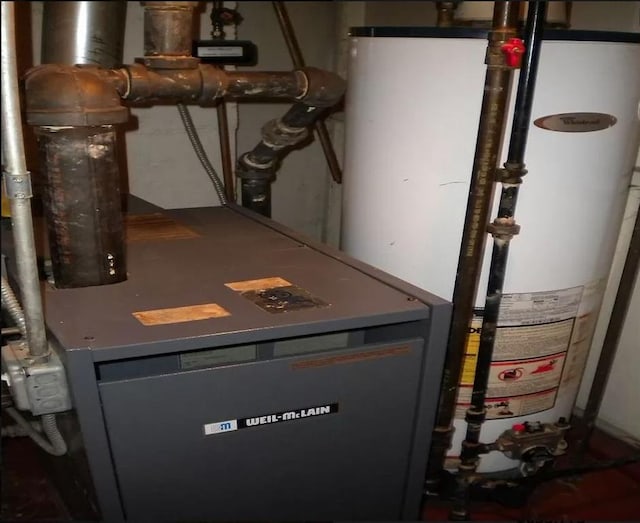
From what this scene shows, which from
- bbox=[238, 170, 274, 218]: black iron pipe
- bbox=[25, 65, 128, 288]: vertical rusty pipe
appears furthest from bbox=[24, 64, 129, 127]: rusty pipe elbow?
bbox=[238, 170, 274, 218]: black iron pipe

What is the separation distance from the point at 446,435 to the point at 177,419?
2.02 feet

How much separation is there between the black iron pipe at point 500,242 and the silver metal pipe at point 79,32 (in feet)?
2.78

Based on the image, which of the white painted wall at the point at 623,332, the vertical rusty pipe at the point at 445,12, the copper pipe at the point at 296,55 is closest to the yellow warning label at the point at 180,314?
the vertical rusty pipe at the point at 445,12

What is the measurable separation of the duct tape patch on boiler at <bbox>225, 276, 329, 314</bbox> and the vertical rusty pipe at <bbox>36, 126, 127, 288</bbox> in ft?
0.66

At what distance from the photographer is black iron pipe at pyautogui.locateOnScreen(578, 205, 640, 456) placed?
4.16 feet

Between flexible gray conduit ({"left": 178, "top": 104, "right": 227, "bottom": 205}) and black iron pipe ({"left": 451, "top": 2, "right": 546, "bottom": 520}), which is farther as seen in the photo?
flexible gray conduit ({"left": 178, "top": 104, "right": 227, "bottom": 205})

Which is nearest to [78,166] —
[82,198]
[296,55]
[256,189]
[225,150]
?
[82,198]

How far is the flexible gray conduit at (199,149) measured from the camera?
5.25 ft

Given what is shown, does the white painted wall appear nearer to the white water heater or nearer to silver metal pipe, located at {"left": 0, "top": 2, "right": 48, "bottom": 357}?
the white water heater

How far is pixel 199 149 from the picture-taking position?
5.34 ft

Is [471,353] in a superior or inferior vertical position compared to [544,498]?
superior

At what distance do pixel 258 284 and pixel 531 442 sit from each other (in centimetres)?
69

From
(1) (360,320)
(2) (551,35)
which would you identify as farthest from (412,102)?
(1) (360,320)

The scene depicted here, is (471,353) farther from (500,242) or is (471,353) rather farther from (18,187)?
(18,187)
